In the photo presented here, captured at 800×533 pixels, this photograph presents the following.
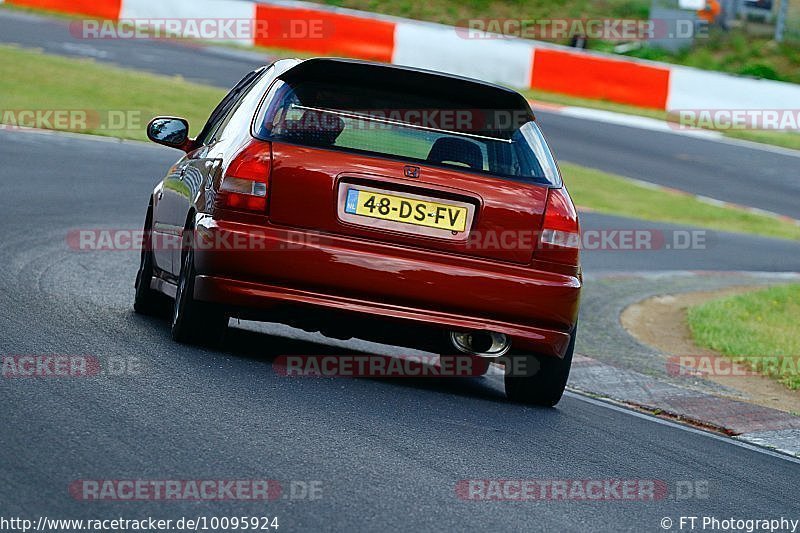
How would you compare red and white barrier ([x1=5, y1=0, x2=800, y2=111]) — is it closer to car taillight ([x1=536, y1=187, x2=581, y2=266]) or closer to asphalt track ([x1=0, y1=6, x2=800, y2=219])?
asphalt track ([x1=0, y1=6, x2=800, y2=219])

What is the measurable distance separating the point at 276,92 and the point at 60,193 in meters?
7.15

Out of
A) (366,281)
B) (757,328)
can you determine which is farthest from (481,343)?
(757,328)

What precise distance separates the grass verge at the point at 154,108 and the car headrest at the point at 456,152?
505 inches

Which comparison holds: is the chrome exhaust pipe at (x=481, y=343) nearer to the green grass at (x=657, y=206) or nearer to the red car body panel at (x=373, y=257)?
the red car body panel at (x=373, y=257)

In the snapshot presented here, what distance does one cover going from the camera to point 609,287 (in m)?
14.1

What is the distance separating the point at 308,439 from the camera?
5.95m

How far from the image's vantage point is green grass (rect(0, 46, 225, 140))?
808 inches

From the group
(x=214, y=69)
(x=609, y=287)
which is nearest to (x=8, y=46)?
(x=214, y=69)

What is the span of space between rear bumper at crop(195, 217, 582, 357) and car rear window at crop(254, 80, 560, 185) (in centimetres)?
47

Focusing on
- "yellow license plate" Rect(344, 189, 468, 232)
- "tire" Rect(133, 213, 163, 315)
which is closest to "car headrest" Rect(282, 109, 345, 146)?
"yellow license plate" Rect(344, 189, 468, 232)

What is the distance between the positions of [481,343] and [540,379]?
20.8 inches

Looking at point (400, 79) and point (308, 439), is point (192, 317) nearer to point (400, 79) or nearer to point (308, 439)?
point (400, 79)

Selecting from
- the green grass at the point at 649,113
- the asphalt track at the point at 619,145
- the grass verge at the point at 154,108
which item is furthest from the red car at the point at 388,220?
the green grass at the point at 649,113

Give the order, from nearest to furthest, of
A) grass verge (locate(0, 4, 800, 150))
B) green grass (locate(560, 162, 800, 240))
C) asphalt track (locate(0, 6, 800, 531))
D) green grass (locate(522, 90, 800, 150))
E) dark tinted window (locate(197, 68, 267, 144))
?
1. asphalt track (locate(0, 6, 800, 531))
2. dark tinted window (locate(197, 68, 267, 144))
3. green grass (locate(560, 162, 800, 240))
4. green grass (locate(522, 90, 800, 150))
5. grass verge (locate(0, 4, 800, 150))
